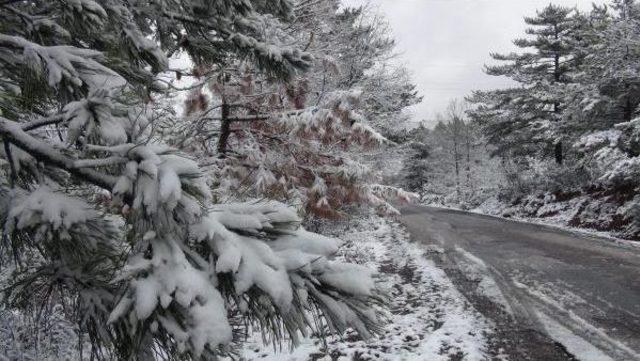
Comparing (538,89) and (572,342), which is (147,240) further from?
(538,89)

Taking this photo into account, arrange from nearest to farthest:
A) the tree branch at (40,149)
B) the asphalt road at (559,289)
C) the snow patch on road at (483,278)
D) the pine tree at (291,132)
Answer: the tree branch at (40,149), the asphalt road at (559,289), the pine tree at (291,132), the snow patch on road at (483,278)

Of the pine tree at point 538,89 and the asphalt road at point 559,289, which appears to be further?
the pine tree at point 538,89

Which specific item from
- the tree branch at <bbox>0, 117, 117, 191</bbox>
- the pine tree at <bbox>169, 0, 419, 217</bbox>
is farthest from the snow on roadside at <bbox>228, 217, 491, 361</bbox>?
the tree branch at <bbox>0, 117, 117, 191</bbox>

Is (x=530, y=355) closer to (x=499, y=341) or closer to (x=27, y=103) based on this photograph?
(x=499, y=341)

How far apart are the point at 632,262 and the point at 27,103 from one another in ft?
37.4

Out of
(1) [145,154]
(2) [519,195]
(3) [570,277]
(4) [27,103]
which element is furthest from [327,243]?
(2) [519,195]

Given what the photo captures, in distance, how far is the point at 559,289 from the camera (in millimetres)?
7758

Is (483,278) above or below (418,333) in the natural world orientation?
above

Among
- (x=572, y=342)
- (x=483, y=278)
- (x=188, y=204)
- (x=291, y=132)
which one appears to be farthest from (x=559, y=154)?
(x=188, y=204)

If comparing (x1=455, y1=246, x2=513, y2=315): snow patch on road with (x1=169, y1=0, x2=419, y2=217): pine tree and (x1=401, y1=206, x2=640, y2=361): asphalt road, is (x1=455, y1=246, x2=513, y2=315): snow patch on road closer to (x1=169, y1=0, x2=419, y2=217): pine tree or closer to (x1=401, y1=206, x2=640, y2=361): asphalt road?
(x1=401, y1=206, x2=640, y2=361): asphalt road

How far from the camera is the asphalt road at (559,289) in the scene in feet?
17.9

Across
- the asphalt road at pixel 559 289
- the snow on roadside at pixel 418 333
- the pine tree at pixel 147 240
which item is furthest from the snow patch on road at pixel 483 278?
the pine tree at pixel 147 240

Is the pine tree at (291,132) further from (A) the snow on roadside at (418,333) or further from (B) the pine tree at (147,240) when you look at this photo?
(B) the pine tree at (147,240)

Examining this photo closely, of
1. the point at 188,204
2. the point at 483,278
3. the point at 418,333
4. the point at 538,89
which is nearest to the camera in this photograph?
the point at 188,204
